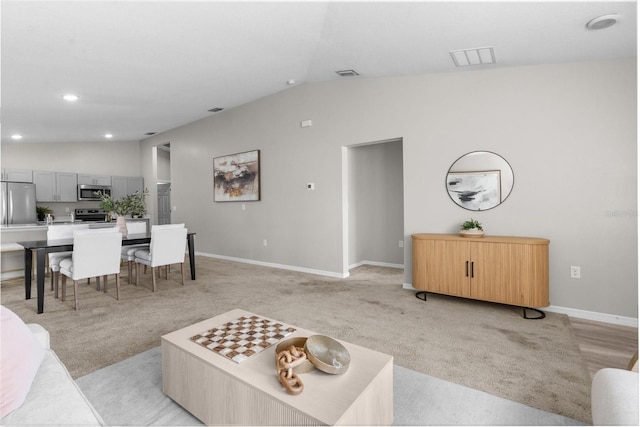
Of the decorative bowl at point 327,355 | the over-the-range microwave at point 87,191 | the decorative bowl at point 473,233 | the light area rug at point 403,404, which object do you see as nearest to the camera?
the decorative bowl at point 327,355

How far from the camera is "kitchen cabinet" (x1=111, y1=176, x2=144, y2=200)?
301 inches

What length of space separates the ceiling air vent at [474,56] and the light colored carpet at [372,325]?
2.53 m

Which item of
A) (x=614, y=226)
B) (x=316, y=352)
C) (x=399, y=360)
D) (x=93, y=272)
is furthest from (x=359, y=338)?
(x=93, y=272)

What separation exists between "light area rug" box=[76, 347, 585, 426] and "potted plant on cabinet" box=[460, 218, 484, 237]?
185 cm

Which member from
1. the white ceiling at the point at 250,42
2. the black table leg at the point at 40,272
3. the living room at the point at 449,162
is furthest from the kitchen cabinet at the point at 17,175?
the black table leg at the point at 40,272

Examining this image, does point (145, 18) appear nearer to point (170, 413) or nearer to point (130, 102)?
point (130, 102)

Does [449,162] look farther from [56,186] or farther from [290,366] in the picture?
[56,186]

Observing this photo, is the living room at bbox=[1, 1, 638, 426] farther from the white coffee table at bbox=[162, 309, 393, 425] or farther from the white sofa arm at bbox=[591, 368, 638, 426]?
the white coffee table at bbox=[162, 309, 393, 425]

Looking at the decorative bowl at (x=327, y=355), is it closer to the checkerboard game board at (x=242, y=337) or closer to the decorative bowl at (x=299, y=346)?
the decorative bowl at (x=299, y=346)

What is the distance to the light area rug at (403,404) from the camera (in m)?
1.60

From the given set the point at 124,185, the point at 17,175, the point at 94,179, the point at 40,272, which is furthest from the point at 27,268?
the point at 124,185

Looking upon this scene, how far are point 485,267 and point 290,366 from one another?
259 centimetres

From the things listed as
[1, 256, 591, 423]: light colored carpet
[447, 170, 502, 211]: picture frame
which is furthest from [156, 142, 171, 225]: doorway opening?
[447, 170, 502, 211]: picture frame

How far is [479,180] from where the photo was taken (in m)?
3.51
